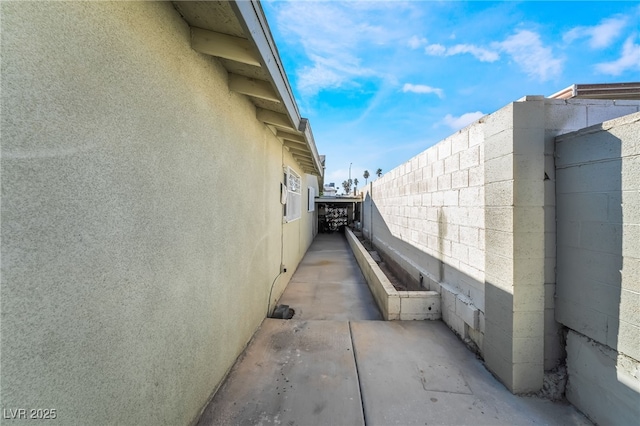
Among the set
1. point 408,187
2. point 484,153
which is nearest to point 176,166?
point 484,153

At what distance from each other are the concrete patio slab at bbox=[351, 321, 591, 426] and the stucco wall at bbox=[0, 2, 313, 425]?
1.59m

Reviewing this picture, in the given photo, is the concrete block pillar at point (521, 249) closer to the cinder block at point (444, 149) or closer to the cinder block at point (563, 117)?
the cinder block at point (563, 117)

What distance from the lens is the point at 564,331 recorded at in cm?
227

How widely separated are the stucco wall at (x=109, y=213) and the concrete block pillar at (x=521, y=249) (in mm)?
2824

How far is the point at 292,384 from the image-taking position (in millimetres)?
2352

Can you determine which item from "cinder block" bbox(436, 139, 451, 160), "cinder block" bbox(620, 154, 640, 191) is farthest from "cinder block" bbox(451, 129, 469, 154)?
"cinder block" bbox(620, 154, 640, 191)

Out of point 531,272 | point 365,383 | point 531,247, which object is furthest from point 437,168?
point 365,383

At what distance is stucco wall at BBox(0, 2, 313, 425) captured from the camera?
2.85 feet

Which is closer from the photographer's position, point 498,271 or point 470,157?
point 498,271

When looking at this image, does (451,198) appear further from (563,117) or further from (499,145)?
(563,117)

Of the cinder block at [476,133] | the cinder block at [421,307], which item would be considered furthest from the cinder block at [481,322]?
the cinder block at [476,133]

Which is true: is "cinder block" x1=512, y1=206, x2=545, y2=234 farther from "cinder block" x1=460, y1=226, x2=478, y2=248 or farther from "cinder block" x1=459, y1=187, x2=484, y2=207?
"cinder block" x1=460, y1=226, x2=478, y2=248

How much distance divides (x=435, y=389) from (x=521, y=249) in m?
1.58

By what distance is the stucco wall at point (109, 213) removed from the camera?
2.85 ft
